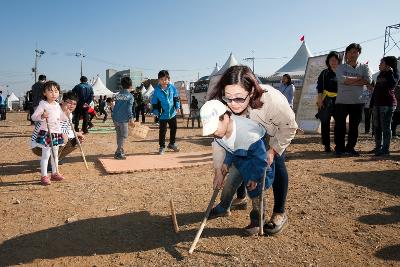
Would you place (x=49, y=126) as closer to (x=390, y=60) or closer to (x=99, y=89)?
(x=390, y=60)

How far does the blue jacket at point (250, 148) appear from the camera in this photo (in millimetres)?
2664

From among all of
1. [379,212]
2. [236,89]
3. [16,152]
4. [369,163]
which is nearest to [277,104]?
[236,89]

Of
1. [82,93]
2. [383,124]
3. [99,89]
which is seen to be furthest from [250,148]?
[99,89]

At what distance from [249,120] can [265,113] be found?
7.9 inches

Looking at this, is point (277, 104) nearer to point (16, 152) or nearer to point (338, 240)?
point (338, 240)

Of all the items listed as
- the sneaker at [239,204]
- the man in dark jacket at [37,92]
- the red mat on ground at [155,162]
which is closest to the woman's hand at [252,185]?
the sneaker at [239,204]

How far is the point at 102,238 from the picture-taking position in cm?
318

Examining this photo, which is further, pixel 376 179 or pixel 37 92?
pixel 37 92

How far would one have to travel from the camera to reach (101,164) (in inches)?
A: 265

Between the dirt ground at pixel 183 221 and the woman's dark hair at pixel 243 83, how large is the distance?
4.22 feet

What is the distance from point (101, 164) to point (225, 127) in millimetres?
4735

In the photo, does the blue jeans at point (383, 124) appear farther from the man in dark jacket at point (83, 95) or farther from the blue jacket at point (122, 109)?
the man in dark jacket at point (83, 95)

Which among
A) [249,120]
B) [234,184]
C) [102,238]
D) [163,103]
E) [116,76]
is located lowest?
[102,238]

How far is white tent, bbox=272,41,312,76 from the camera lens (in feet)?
62.7
